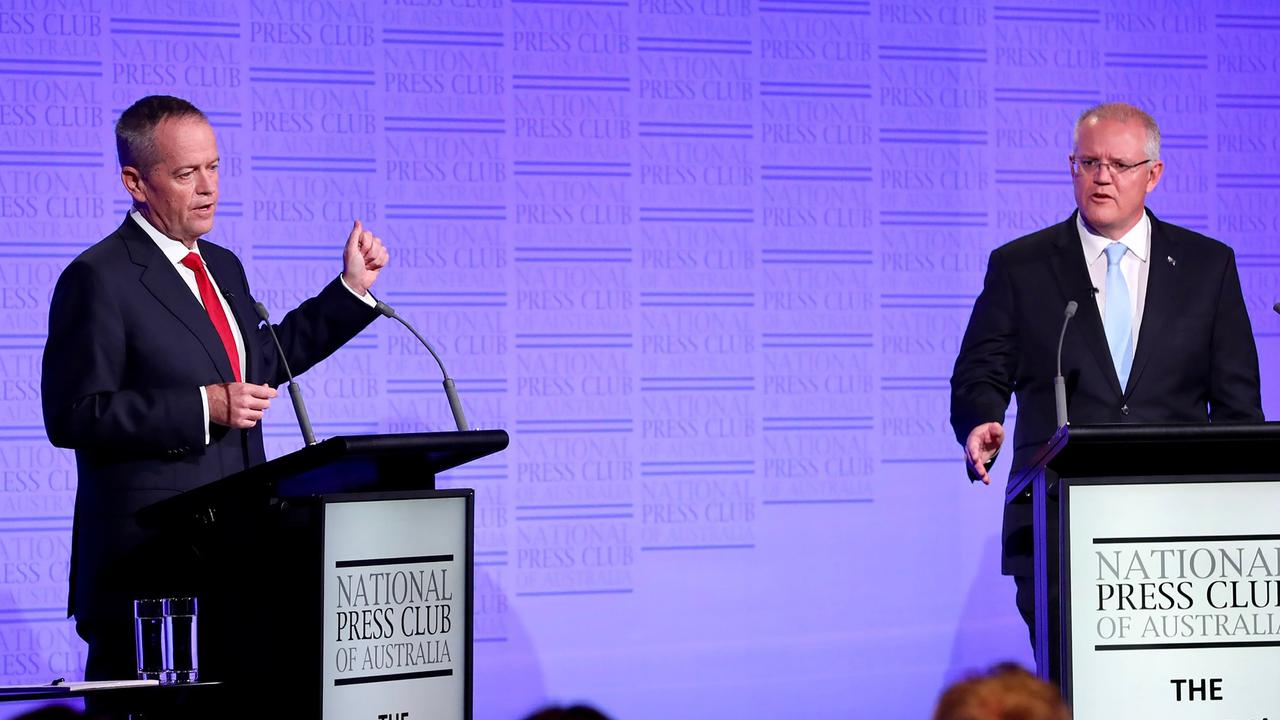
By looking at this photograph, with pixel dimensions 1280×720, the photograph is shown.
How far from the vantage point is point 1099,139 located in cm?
358

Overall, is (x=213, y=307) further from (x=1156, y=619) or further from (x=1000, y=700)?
(x=1000, y=700)

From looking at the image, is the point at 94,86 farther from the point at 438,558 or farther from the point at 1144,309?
the point at 1144,309

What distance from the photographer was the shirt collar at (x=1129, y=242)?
3604 millimetres

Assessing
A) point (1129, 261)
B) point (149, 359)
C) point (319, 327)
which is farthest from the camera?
point (1129, 261)

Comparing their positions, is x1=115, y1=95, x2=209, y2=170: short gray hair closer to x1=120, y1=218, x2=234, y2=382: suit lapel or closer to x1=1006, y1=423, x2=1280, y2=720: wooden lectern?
x1=120, y1=218, x2=234, y2=382: suit lapel

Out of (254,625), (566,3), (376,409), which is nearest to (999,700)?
(254,625)

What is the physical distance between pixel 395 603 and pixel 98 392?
76 cm

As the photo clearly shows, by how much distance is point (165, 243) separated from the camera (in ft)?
10.6

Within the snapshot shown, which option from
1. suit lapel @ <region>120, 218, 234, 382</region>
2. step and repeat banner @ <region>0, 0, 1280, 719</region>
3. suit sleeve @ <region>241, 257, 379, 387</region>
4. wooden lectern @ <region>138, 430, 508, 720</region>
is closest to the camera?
wooden lectern @ <region>138, 430, 508, 720</region>

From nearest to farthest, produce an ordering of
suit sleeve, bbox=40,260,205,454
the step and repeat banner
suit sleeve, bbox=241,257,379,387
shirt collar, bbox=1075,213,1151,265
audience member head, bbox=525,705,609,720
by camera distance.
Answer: audience member head, bbox=525,705,609,720 → suit sleeve, bbox=40,260,205,454 → suit sleeve, bbox=241,257,379,387 → shirt collar, bbox=1075,213,1151,265 → the step and repeat banner

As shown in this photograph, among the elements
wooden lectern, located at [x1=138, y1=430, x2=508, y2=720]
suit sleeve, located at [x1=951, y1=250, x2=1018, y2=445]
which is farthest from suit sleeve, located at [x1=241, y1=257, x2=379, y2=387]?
suit sleeve, located at [x1=951, y1=250, x2=1018, y2=445]

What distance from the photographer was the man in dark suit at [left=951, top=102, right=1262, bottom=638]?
3.46 meters

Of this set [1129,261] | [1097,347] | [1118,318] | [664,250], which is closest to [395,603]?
[1097,347]

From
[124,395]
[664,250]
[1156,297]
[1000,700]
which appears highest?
[664,250]
